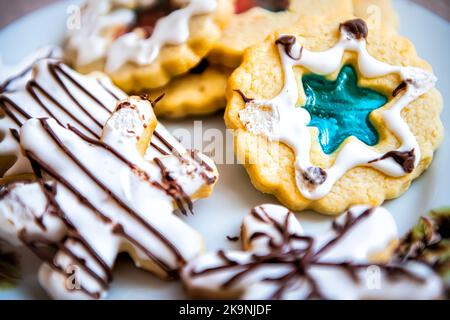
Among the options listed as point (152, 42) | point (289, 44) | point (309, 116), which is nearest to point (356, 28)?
point (289, 44)

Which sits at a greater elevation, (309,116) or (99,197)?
(309,116)

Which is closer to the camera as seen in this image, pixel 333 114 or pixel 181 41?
pixel 333 114

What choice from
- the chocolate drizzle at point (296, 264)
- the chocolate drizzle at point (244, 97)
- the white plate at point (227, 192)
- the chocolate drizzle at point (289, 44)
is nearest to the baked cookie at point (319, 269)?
the chocolate drizzle at point (296, 264)

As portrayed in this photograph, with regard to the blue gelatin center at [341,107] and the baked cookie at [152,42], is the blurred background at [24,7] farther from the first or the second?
the blue gelatin center at [341,107]

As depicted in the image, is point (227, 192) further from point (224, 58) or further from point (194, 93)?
point (224, 58)
